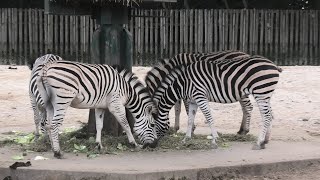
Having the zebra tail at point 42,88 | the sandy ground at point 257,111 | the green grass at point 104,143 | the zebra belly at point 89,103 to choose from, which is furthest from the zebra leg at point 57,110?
the sandy ground at point 257,111

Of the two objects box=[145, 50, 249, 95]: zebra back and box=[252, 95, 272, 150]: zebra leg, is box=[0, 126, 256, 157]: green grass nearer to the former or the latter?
box=[252, 95, 272, 150]: zebra leg

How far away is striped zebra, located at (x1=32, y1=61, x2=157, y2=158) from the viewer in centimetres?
722

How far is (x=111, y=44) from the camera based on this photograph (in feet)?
28.1

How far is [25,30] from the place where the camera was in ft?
63.7

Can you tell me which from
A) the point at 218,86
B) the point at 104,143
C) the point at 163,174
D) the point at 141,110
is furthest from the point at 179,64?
the point at 163,174

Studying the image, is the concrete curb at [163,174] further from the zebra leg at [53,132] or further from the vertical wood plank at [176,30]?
the vertical wood plank at [176,30]

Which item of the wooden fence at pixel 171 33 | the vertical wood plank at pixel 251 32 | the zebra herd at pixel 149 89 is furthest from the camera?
the vertical wood plank at pixel 251 32

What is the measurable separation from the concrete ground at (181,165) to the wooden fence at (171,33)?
11.3 meters

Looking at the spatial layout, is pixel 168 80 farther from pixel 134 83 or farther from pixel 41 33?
pixel 41 33

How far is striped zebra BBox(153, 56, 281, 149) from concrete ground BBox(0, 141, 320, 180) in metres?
0.61

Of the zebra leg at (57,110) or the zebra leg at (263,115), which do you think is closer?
the zebra leg at (57,110)

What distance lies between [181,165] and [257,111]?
5950mm

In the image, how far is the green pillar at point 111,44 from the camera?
28.1 feet

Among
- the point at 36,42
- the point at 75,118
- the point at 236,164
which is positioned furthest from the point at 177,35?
the point at 236,164
